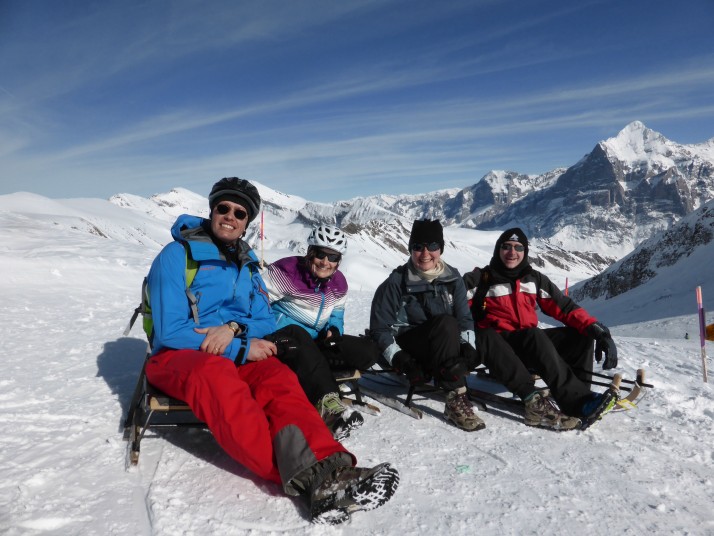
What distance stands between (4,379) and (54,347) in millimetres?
1570

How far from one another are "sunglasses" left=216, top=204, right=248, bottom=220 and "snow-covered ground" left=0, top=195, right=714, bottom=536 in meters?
2.04

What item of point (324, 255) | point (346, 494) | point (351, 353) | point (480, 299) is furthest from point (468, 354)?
point (346, 494)

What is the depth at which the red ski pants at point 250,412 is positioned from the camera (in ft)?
10.5

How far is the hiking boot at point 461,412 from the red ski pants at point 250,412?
1863 millimetres

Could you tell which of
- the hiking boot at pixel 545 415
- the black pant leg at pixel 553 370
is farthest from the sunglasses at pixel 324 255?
the hiking boot at pixel 545 415

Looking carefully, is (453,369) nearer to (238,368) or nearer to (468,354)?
(468,354)

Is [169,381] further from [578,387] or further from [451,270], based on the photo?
[578,387]

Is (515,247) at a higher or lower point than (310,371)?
higher

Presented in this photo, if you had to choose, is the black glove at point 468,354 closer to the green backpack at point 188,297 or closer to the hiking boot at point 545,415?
the hiking boot at point 545,415

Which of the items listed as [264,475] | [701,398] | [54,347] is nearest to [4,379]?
[54,347]

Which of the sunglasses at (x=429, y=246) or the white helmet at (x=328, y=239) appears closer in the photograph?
the white helmet at (x=328, y=239)

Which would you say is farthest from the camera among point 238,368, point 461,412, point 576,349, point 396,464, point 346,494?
point 576,349

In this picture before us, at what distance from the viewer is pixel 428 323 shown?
4.98 metres

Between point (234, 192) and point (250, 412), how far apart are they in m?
2.04
